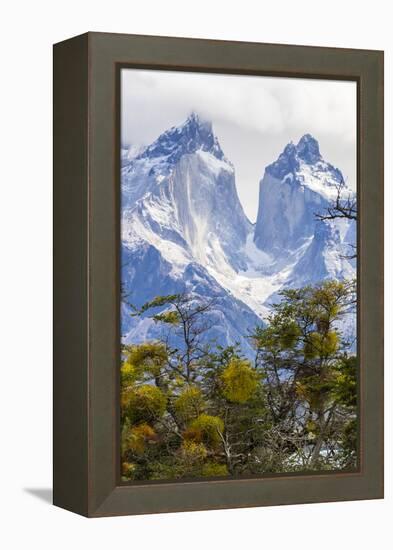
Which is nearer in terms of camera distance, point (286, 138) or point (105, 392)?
point (105, 392)

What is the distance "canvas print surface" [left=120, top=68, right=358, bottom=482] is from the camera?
10375 mm

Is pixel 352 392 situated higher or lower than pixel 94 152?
lower

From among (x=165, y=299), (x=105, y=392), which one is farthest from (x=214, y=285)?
(x=105, y=392)

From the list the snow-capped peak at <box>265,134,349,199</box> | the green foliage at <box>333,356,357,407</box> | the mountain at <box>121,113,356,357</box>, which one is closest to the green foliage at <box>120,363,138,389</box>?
the mountain at <box>121,113,356,357</box>

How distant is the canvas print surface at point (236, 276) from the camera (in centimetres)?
1038

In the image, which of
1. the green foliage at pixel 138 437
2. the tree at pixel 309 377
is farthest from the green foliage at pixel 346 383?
the green foliage at pixel 138 437

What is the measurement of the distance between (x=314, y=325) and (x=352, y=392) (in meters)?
0.51

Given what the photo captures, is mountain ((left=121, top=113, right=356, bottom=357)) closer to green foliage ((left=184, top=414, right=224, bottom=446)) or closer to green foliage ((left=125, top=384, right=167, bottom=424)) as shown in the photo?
green foliage ((left=125, top=384, right=167, bottom=424))

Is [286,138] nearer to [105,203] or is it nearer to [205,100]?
[205,100]

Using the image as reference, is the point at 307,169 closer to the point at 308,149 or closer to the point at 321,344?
the point at 308,149

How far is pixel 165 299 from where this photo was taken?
1047 cm

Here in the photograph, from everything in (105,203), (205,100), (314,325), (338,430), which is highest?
(205,100)

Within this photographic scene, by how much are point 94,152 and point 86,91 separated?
0.37 m

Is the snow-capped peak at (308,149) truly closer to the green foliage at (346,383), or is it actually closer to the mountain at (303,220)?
the mountain at (303,220)
